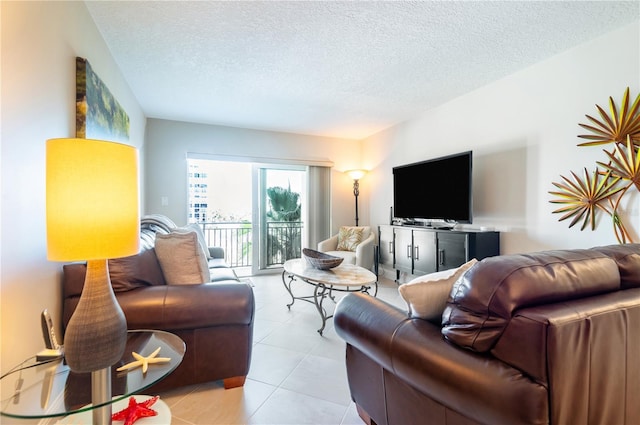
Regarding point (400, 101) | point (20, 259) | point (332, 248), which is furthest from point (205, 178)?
point (20, 259)

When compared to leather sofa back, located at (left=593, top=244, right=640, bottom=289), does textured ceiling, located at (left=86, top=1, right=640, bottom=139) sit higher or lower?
higher

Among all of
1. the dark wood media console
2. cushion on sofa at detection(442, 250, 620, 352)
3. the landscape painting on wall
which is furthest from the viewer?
the dark wood media console

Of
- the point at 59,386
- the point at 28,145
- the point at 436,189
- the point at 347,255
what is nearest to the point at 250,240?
the point at 347,255

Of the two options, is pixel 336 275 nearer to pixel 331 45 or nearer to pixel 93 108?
pixel 331 45

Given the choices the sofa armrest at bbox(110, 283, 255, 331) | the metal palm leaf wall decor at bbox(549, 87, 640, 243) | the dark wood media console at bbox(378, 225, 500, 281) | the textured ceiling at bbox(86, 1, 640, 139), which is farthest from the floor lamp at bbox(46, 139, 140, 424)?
the metal palm leaf wall decor at bbox(549, 87, 640, 243)

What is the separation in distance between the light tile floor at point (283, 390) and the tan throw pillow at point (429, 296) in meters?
0.79

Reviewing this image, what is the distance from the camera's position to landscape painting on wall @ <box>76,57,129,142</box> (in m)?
1.76

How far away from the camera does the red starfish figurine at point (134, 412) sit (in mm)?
1202

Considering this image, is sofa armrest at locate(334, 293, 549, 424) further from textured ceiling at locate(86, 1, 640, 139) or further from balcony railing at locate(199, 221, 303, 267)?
balcony railing at locate(199, 221, 303, 267)

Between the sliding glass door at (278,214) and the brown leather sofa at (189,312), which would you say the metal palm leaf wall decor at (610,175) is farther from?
the sliding glass door at (278,214)

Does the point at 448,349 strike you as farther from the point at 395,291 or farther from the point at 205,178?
the point at 205,178

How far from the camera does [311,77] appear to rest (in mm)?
2949

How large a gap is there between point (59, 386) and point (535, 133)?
3.59m

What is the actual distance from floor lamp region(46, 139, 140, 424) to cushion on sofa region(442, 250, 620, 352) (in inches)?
44.8
